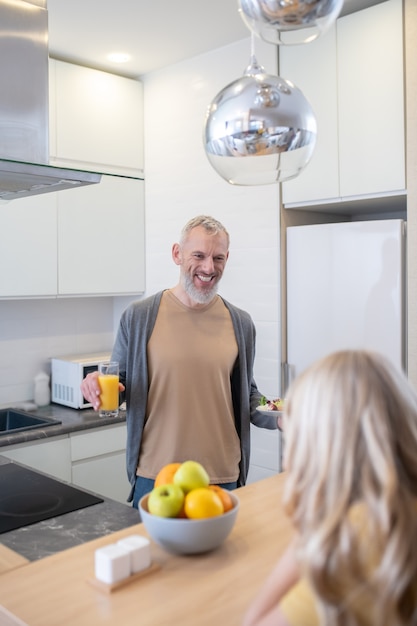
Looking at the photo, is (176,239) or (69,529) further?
(176,239)

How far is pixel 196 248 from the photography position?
94.0 inches

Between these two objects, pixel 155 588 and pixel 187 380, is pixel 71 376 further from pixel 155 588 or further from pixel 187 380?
pixel 155 588

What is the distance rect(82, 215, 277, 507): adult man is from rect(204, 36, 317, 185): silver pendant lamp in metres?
0.89

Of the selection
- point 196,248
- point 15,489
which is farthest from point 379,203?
point 15,489

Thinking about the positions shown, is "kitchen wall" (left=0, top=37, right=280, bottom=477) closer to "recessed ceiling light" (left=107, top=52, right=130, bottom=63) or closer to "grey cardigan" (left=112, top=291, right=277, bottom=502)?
"recessed ceiling light" (left=107, top=52, right=130, bottom=63)

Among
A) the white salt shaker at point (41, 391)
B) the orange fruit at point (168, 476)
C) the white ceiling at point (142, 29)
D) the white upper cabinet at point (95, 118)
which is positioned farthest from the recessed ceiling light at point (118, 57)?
the orange fruit at point (168, 476)

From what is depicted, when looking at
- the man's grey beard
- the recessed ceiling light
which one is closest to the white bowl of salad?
the man's grey beard

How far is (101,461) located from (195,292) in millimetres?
1346

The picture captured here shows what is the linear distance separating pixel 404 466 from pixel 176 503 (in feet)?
2.14

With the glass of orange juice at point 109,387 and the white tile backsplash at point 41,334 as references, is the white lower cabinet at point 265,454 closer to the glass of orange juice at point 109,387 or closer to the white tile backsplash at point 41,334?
the glass of orange juice at point 109,387

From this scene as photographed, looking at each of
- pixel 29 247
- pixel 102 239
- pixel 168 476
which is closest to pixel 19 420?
pixel 29 247

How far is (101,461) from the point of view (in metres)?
3.34

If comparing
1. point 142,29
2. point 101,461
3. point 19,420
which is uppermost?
point 142,29

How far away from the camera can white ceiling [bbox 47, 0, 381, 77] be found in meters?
2.79
